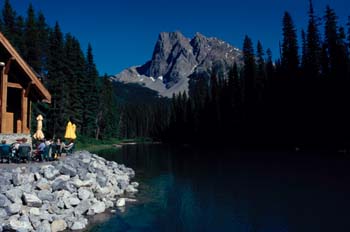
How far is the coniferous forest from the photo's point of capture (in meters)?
45.0

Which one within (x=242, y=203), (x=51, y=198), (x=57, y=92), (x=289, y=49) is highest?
(x=289, y=49)

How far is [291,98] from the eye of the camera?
52656 mm

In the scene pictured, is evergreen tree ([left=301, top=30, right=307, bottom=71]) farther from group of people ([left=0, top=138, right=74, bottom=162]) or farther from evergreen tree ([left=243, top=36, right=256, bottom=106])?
group of people ([left=0, top=138, right=74, bottom=162])

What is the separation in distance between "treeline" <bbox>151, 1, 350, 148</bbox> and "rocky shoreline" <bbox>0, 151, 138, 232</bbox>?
117 feet

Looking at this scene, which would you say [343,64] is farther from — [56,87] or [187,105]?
[187,105]

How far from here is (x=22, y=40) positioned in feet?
154

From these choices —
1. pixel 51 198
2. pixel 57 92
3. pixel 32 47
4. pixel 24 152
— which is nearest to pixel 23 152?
pixel 24 152

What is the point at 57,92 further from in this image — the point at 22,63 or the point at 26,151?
the point at 26,151

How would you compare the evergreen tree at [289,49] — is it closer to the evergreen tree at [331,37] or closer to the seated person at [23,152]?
the evergreen tree at [331,37]

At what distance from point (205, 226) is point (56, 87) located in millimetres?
41387

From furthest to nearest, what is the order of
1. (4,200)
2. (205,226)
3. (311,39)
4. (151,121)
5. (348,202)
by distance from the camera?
(151,121), (311,39), (348,202), (205,226), (4,200)

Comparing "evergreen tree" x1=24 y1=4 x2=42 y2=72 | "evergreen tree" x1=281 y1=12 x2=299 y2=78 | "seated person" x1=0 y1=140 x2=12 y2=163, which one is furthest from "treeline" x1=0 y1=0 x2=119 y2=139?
"evergreen tree" x1=281 y1=12 x2=299 y2=78

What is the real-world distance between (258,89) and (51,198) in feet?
190

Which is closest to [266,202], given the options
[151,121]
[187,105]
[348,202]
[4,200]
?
[348,202]
